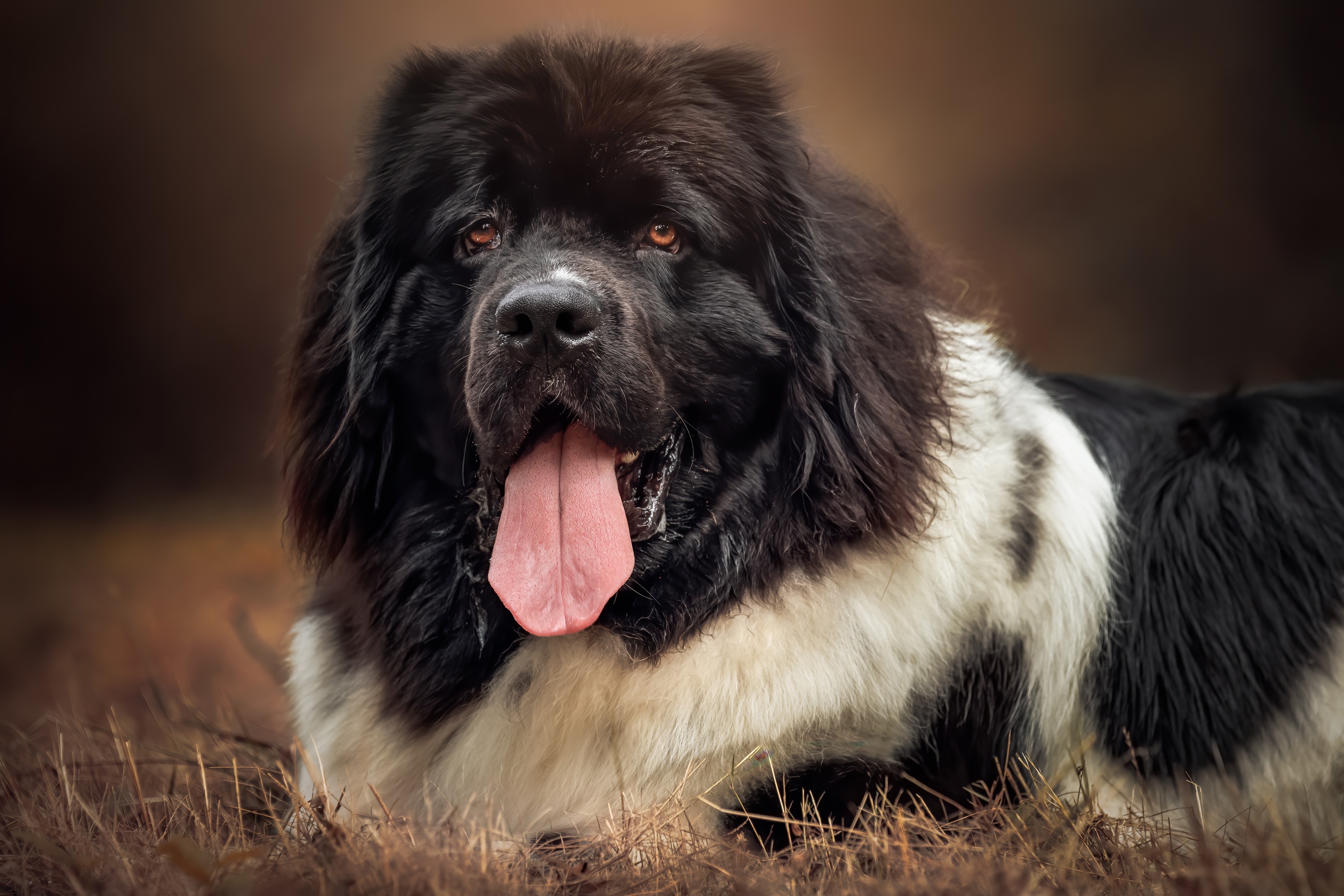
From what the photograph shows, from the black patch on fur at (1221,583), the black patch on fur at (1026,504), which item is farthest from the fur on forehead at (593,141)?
the black patch on fur at (1221,583)

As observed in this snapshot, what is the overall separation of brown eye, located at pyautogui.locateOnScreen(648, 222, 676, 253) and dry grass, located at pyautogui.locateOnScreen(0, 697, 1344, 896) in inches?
50.4

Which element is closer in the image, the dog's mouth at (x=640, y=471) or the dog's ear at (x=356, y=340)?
the dog's mouth at (x=640, y=471)

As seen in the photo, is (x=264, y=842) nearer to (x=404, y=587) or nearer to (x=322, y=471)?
(x=404, y=587)

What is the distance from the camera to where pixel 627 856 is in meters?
2.10

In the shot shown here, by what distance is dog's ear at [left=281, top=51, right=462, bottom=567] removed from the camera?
256 cm

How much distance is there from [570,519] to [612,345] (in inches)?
15.8

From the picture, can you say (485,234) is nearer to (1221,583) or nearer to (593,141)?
(593,141)

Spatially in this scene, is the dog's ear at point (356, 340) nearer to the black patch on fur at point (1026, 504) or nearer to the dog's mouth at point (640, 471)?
the dog's mouth at point (640, 471)

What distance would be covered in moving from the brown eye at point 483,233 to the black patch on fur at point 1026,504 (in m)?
1.43

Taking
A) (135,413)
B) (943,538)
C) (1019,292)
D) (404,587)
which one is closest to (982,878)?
(943,538)

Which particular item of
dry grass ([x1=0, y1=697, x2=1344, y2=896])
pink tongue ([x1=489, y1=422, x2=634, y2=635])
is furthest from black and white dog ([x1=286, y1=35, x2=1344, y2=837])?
dry grass ([x1=0, y1=697, x2=1344, y2=896])

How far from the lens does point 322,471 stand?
2629mm

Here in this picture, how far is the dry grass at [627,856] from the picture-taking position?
1792 mm

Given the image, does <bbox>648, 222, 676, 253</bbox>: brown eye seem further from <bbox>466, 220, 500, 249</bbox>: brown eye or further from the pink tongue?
the pink tongue
